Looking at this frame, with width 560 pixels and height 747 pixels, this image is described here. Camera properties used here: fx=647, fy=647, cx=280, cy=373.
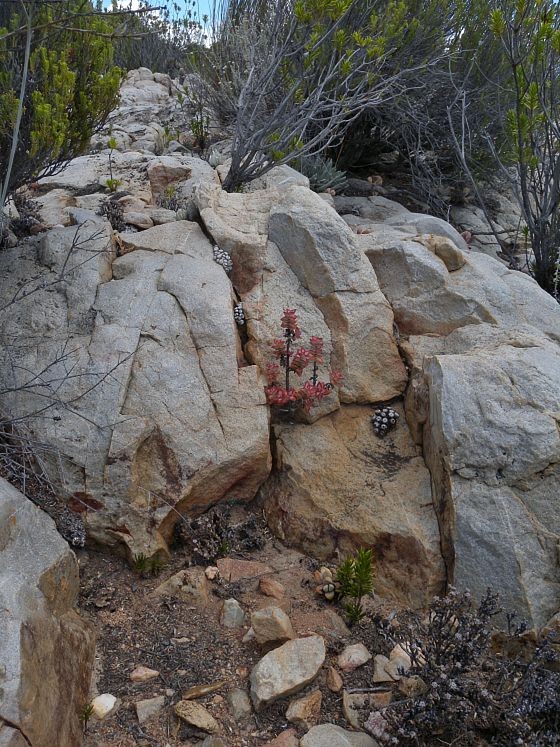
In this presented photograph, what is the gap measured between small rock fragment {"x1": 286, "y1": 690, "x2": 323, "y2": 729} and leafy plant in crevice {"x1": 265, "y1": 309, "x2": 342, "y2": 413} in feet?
5.81

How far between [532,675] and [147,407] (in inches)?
99.3

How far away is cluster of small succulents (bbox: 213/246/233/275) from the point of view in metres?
4.79

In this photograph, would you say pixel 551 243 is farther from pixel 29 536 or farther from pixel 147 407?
pixel 29 536

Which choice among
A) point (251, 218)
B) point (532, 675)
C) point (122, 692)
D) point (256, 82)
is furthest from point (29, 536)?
point (256, 82)

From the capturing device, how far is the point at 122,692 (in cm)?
314

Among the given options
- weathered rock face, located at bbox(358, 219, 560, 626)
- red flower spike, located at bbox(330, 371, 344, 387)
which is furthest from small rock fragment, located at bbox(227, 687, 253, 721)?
red flower spike, located at bbox(330, 371, 344, 387)

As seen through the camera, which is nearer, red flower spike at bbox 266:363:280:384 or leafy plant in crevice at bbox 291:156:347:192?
red flower spike at bbox 266:363:280:384

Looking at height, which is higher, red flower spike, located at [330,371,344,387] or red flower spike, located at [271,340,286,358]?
red flower spike, located at [271,340,286,358]

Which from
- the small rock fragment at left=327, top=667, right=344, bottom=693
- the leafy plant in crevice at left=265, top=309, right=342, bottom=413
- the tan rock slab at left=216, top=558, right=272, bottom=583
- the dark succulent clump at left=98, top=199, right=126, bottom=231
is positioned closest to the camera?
the small rock fragment at left=327, top=667, right=344, bottom=693

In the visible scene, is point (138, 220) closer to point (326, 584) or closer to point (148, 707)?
point (326, 584)

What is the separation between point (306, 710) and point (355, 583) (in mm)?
775

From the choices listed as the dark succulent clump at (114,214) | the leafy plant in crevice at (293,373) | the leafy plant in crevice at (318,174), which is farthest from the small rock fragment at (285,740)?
the leafy plant in crevice at (318,174)

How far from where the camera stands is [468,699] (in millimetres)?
2914

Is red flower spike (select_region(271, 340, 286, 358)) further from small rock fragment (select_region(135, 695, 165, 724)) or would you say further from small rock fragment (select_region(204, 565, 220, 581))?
small rock fragment (select_region(135, 695, 165, 724))
